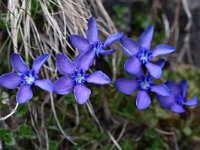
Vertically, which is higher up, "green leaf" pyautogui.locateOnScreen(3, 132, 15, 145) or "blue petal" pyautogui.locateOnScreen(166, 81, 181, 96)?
"blue petal" pyautogui.locateOnScreen(166, 81, 181, 96)

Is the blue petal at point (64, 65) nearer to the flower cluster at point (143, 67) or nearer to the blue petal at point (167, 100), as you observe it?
the flower cluster at point (143, 67)

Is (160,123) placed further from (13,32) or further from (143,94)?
(13,32)

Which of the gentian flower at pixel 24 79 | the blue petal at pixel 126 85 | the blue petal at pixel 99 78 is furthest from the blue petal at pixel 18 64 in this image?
the blue petal at pixel 126 85

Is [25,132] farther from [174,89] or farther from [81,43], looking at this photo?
[174,89]

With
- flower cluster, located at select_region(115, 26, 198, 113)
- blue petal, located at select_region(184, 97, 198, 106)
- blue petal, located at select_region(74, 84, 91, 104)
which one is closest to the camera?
blue petal, located at select_region(74, 84, 91, 104)

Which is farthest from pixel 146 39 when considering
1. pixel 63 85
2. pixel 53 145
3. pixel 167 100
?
pixel 53 145

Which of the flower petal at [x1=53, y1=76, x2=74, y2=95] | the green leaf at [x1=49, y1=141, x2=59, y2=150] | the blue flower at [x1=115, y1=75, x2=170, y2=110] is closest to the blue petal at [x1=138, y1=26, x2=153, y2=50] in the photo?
the blue flower at [x1=115, y1=75, x2=170, y2=110]

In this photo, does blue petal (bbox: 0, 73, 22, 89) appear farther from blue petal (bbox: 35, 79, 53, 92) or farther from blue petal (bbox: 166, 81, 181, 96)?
blue petal (bbox: 166, 81, 181, 96)

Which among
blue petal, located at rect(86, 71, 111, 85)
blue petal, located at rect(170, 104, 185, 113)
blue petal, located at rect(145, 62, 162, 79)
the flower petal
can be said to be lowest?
blue petal, located at rect(170, 104, 185, 113)
